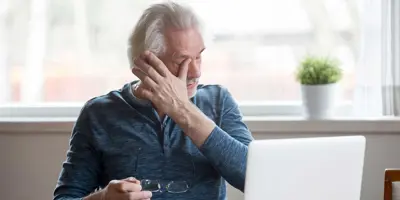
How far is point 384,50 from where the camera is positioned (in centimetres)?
246

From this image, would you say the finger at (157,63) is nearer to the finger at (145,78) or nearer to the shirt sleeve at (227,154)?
the finger at (145,78)

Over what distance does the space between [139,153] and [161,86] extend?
208 millimetres

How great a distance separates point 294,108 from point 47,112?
933 millimetres

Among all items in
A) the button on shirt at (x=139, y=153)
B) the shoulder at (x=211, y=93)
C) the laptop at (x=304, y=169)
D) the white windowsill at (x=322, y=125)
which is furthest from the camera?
the white windowsill at (x=322, y=125)

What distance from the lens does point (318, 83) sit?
247cm

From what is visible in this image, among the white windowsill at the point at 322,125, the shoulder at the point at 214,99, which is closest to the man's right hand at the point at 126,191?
the shoulder at the point at 214,99

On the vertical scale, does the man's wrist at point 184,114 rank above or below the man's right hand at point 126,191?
above

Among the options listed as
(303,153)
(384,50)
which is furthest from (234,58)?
(303,153)

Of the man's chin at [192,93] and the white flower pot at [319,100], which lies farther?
the white flower pot at [319,100]

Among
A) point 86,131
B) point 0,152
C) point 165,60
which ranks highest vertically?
point 165,60

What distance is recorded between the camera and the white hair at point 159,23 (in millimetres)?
1839

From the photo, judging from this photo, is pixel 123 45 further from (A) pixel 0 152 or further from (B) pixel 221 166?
(B) pixel 221 166

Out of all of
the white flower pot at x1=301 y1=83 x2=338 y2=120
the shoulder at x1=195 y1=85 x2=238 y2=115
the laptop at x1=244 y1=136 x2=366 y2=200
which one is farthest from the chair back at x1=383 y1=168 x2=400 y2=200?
the white flower pot at x1=301 y1=83 x2=338 y2=120

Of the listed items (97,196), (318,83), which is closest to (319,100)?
(318,83)
